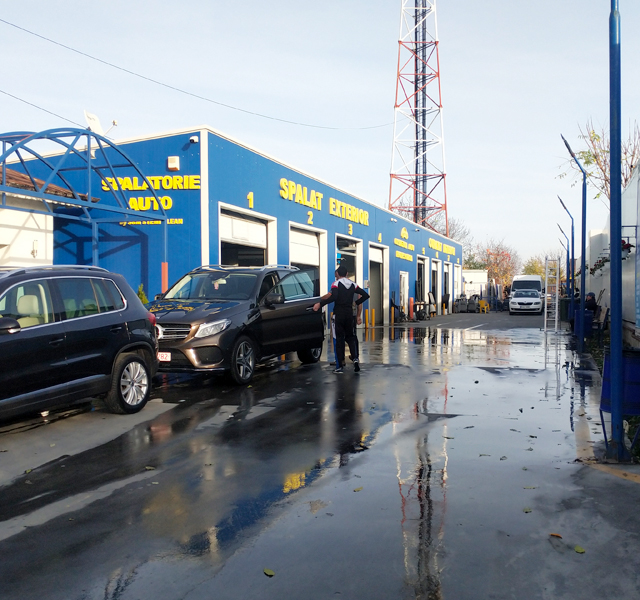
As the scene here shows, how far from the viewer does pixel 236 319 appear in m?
10.3

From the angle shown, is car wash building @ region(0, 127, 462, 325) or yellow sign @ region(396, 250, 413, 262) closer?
car wash building @ region(0, 127, 462, 325)

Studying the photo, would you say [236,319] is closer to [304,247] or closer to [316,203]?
[304,247]

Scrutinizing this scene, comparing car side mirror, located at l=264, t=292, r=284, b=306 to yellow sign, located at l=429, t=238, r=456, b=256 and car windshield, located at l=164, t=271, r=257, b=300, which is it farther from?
yellow sign, located at l=429, t=238, r=456, b=256

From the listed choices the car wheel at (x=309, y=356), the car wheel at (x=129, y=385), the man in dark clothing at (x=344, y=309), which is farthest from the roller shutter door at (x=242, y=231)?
the car wheel at (x=129, y=385)

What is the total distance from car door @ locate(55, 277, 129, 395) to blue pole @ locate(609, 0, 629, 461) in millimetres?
5461

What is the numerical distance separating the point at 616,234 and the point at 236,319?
5.98m

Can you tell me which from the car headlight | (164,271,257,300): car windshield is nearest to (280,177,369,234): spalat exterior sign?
(164,271,257,300): car windshield

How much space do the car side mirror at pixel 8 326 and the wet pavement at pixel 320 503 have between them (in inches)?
45.3

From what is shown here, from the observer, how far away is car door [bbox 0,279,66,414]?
21.0 feet

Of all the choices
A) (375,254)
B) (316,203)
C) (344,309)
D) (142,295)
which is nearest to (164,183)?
(142,295)

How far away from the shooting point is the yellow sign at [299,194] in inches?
838

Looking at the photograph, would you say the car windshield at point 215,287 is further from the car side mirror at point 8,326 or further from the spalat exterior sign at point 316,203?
the spalat exterior sign at point 316,203

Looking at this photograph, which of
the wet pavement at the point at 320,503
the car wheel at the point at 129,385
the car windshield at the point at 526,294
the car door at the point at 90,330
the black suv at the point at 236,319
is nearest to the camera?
the wet pavement at the point at 320,503

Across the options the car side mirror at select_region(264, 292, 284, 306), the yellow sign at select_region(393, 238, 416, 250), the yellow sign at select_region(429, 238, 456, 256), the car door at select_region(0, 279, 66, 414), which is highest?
the yellow sign at select_region(429, 238, 456, 256)
